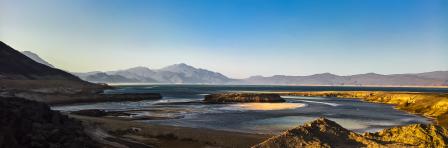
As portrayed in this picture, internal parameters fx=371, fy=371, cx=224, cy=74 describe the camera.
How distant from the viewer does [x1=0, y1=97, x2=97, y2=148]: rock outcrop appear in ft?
54.5

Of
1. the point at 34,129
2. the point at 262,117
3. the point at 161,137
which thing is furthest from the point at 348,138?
the point at 262,117

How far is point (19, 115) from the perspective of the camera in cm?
1862

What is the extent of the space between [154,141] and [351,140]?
14.1 meters

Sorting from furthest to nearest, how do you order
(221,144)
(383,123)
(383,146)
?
(383,123)
(221,144)
(383,146)

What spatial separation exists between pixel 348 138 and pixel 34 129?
51.9ft

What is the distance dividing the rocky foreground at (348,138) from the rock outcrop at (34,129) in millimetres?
9417

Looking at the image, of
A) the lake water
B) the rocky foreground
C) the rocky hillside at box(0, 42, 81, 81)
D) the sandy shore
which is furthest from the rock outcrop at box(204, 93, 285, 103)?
the rocky hillside at box(0, 42, 81, 81)

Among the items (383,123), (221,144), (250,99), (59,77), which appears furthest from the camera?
(59,77)

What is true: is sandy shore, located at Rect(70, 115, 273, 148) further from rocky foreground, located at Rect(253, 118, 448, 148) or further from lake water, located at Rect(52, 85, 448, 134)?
rocky foreground, located at Rect(253, 118, 448, 148)

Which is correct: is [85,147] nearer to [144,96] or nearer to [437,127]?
[437,127]

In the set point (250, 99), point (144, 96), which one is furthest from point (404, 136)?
point (144, 96)

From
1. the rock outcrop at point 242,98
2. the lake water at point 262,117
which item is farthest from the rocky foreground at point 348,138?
the rock outcrop at point 242,98

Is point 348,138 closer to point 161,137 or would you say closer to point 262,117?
point 161,137

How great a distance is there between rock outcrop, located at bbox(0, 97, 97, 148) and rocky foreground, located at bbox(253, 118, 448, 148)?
30.9 ft
